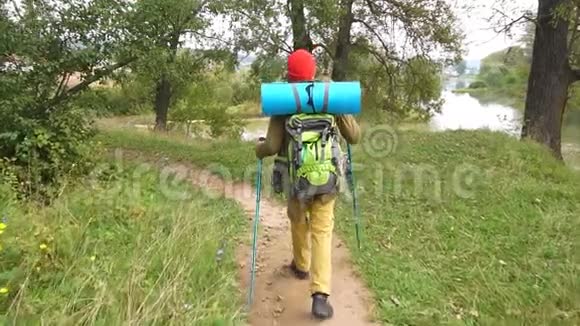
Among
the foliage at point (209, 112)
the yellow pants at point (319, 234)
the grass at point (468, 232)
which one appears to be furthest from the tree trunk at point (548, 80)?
the foliage at point (209, 112)

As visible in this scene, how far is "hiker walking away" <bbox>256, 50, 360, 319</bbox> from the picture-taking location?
3.46m

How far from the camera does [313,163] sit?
346cm

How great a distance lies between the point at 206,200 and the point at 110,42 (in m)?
2.97

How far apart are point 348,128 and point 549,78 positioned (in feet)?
24.4

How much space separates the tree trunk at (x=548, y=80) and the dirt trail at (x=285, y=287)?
6.12 meters

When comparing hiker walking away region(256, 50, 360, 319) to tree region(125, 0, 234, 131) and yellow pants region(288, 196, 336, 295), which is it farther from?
tree region(125, 0, 234, 131)

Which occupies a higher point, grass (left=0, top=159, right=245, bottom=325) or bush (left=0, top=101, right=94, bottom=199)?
bush (left=0, top=101, right=94, bottom=199)

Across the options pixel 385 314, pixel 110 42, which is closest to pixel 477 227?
pixel 385 314

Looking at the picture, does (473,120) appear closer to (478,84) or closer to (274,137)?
(274,137)

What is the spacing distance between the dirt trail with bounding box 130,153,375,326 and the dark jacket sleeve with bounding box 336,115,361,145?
126cm

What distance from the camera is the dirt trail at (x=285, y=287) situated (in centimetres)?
374

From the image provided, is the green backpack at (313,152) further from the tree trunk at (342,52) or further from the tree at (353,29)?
the tree trunk at (342,52)

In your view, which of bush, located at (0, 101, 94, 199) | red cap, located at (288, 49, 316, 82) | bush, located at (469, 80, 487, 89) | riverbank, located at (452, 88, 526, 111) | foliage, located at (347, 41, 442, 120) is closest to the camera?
red cap, located at (288, 49, 316, 82)

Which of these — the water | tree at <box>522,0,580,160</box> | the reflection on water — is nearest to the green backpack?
tree at <box>522,0,580,160</box>
